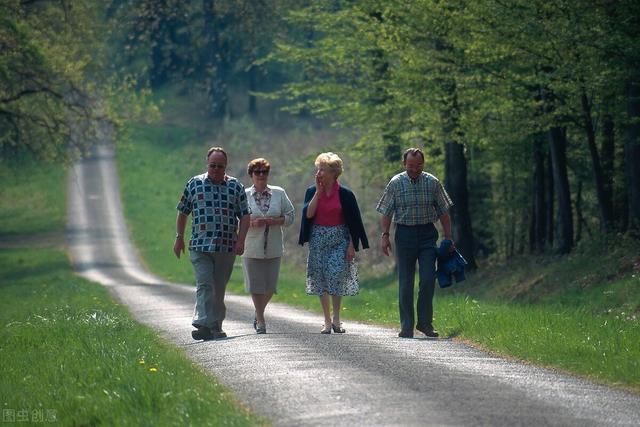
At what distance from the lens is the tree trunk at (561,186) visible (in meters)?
26.6

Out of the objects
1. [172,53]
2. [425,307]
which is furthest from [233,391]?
[172,53]

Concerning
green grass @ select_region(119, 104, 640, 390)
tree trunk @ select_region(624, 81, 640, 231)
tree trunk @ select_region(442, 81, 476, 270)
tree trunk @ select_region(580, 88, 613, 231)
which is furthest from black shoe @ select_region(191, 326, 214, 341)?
tree trunk @ select_region(442, 81, 476, 270)

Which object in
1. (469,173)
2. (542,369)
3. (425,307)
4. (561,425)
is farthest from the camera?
(469,173)

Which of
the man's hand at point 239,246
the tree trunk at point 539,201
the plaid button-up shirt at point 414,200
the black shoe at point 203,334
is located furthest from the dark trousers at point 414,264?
the tree trunk at point 539,201

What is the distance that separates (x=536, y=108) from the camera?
25203 mm

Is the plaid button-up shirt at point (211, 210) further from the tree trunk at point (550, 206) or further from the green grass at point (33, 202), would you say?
the green grass at point (33, 202)

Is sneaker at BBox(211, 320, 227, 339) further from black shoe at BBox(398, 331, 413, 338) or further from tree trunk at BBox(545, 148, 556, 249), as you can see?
tree trunk at BBox(545, 148, 556, 249)

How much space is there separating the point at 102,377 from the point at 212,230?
334 cm

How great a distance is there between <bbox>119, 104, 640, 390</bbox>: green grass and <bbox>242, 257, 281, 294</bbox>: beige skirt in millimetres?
2155

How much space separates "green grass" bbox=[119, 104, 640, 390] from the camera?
12.0 m

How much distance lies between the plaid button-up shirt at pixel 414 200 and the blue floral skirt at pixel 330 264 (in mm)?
590

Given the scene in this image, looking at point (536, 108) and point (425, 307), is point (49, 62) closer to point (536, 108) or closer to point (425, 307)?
point (536, 108)

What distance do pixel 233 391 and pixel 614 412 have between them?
286 centimetres

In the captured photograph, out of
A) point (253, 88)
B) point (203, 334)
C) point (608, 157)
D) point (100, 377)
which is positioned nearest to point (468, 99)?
point (608, 157)
